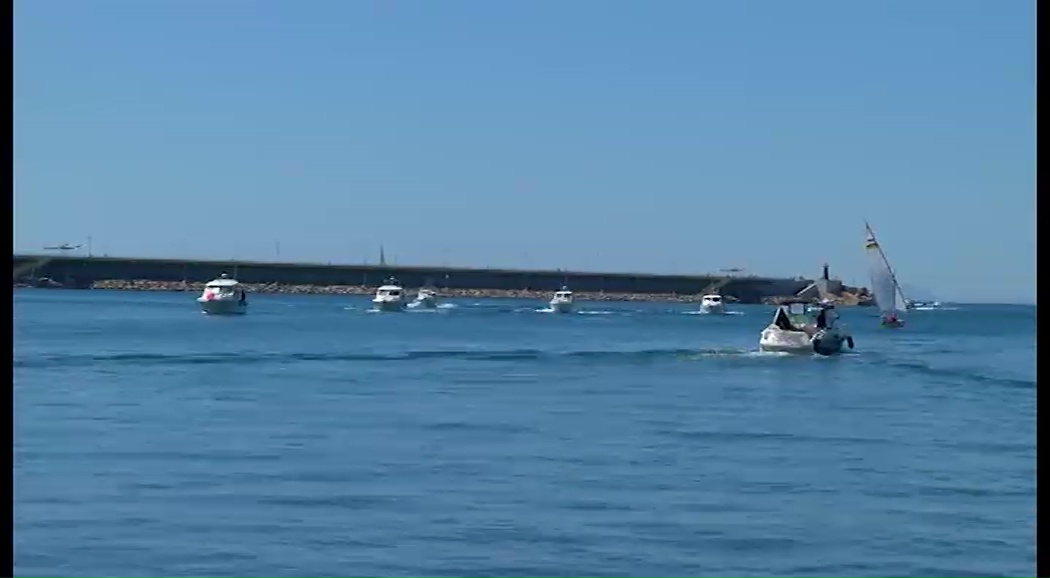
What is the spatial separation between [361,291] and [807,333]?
2736 inches

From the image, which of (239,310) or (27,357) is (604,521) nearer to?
(27,357)

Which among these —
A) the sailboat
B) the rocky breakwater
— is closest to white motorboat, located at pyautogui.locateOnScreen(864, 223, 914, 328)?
the sailboat

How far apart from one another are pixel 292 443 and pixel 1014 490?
8241 mm

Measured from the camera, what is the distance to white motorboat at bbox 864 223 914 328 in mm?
54781

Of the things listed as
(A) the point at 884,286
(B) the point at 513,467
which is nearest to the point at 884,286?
(A) the point at 884,286

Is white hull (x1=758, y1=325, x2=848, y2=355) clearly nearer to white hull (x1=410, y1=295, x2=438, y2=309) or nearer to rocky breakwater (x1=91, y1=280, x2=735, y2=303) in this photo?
white hull (x1=410, y1=295, x2=438, y2=309)

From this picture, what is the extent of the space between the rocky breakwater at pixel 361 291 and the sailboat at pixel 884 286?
144 feet

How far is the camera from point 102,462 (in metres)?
15.5

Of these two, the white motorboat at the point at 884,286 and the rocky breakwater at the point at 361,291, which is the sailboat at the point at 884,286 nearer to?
the white motorboat at the point at 884,286

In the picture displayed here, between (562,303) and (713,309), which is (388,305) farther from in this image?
(713,309)


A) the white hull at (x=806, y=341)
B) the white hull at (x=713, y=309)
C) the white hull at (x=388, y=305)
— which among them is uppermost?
the white hull at (x=388, y=305)

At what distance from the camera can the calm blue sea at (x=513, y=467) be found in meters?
10.5

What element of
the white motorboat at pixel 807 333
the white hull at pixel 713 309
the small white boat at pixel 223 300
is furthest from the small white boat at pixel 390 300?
the white motorboat at pixel 807 333

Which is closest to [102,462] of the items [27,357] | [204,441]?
[204,441]
